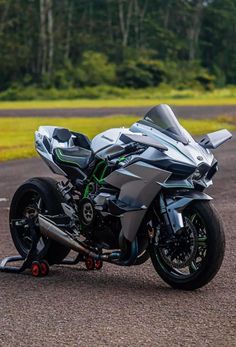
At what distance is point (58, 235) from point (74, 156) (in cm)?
66

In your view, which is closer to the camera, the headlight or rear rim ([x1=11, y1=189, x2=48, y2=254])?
the headlight

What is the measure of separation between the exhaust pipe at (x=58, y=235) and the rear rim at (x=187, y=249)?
2.16 ft

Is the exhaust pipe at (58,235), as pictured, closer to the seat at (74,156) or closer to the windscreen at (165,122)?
the seat at (74,156)

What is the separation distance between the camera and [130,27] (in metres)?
95.5

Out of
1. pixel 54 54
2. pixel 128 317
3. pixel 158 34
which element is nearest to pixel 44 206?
pixel 128 317

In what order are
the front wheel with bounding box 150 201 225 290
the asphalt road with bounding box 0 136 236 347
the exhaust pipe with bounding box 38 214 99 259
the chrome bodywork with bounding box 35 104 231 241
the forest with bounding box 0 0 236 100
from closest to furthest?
the asphalt road with bounding box 0 136 236 347
the front wheel with bounding box 150 201 225 290
the chrome bodywork with bounding box 35 104 231 241
the exhaust pipe with bounding box 38 214 99 259
the forest with bounding box 0 0 236 100

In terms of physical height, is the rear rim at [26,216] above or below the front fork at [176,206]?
below

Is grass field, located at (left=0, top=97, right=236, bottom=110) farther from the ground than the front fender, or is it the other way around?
the front fender

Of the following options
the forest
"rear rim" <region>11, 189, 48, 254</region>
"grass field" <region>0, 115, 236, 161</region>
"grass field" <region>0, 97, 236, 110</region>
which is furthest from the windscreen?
the forest

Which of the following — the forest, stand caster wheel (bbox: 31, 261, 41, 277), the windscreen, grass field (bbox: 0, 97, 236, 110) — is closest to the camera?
the windscreen

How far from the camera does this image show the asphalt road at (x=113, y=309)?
16.0 ft

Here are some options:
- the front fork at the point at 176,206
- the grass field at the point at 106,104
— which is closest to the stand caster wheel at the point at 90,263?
the front fork at the point at 176,206

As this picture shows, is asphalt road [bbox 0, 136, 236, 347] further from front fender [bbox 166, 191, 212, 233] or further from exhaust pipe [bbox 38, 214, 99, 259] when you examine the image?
front fender [bbox 166, 191, 212, 233]

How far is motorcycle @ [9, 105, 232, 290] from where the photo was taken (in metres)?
5.95
